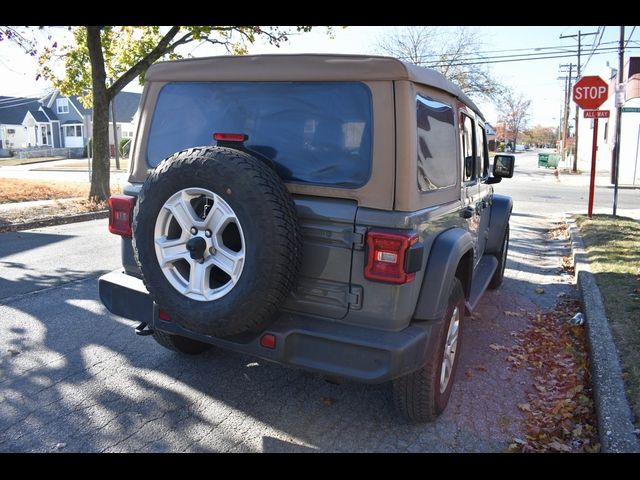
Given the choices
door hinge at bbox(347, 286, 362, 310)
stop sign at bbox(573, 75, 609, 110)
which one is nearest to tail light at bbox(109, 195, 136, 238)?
door hinge at bbox(347, 286, 362, 310)

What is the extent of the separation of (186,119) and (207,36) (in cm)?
1175

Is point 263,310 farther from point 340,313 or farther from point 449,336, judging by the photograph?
point 449,336

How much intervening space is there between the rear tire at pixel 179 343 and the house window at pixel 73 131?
59.5 m

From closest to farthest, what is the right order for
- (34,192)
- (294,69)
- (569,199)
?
(294,69), (34,192), (569,199)

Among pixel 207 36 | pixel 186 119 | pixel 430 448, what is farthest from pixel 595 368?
pixel 207 36

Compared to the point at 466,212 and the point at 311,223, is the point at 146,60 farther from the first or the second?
the point at 311,223

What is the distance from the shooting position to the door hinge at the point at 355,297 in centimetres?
271

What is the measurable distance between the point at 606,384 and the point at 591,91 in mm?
8933

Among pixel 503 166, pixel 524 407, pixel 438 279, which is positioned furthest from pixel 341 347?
pixel 503 166

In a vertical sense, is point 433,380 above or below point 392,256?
below

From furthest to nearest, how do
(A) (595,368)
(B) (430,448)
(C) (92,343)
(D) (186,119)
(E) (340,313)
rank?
(C) (92,343)
(A) (595,368)
(D) (186,119)
(B) (430,448)
(E) (340,313)

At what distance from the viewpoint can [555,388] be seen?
3723 millimetres

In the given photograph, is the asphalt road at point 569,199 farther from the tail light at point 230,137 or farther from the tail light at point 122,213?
the tail light at point 122,213

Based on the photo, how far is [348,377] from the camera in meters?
2.61
